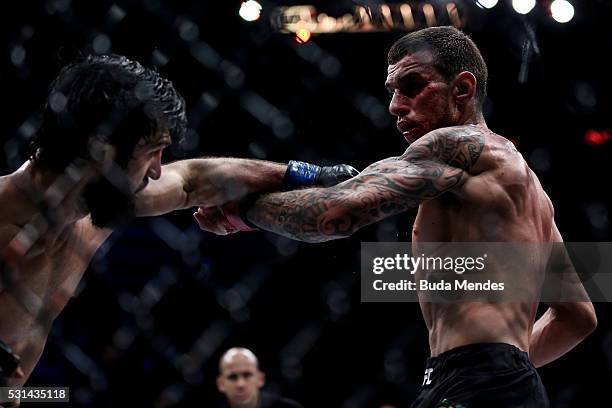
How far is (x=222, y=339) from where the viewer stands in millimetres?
4414

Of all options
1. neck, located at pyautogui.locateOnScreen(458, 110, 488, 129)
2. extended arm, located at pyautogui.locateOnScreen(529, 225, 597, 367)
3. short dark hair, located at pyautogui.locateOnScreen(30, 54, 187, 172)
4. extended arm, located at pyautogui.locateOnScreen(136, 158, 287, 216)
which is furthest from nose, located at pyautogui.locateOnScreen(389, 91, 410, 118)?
short dark hair, located at pyautogui.locateOnScreen(30, 54, 187, 172)

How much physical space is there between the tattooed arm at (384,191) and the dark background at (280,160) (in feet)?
7.07

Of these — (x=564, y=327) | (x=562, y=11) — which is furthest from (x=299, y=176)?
(x=562, y=11)

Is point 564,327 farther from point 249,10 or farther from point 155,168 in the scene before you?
point 249,10

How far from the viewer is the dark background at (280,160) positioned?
3734mm

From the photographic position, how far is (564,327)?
1913mm

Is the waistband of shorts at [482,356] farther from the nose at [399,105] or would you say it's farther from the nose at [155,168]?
the nose at [155,168]

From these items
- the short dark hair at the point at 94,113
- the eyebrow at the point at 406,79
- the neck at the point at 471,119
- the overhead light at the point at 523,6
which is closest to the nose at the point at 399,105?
the eyebrow at the point at 406,79

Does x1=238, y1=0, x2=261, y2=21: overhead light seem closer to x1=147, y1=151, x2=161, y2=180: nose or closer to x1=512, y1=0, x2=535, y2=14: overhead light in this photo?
x1=512, y1=0, x2=535, y2=14: overhead light

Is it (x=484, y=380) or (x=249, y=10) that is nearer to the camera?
(x=484, y=380)

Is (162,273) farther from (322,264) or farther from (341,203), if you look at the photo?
(341,203)

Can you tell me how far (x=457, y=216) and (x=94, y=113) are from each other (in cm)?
74

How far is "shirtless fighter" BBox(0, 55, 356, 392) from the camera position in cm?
147

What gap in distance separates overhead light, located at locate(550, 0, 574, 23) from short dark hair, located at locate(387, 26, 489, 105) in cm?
187
